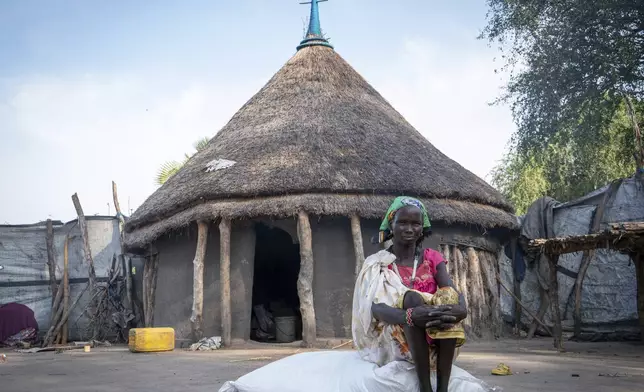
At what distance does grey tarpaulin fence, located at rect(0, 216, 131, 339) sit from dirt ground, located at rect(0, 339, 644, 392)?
18.8 ft

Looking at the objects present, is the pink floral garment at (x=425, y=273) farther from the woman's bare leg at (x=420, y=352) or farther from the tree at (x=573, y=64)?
the tree at (x=573, y=64)

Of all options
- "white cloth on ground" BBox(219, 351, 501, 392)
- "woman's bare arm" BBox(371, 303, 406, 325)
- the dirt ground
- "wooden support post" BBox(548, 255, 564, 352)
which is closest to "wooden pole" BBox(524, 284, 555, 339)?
the dirt ground

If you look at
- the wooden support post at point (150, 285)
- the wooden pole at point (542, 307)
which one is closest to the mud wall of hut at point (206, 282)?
the wooden support post at point (150, 285)

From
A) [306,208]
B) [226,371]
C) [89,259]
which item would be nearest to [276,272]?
[89,259]

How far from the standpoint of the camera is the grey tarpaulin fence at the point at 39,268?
1434 cm

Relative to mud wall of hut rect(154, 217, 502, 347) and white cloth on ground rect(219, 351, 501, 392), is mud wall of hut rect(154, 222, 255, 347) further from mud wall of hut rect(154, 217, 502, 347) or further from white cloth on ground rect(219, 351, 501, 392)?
white cloth on ground rect(219, 351, 501, 392)

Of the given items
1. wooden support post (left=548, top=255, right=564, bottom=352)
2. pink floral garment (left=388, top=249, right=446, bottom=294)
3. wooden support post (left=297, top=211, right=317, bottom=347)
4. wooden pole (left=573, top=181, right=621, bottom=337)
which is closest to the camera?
pink floral garment (left=388, top=249, right=446, bottom=294)

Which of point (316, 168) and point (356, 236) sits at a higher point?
point (316, 168)

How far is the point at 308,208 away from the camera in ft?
34.3

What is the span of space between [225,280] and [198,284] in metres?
0.51

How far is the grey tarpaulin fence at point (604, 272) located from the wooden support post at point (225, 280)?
22.1 feet

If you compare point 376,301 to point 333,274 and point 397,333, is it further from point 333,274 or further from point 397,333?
point 333,274

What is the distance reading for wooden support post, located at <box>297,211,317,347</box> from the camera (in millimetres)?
10234

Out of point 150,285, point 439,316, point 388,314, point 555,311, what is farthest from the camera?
point 150,285
